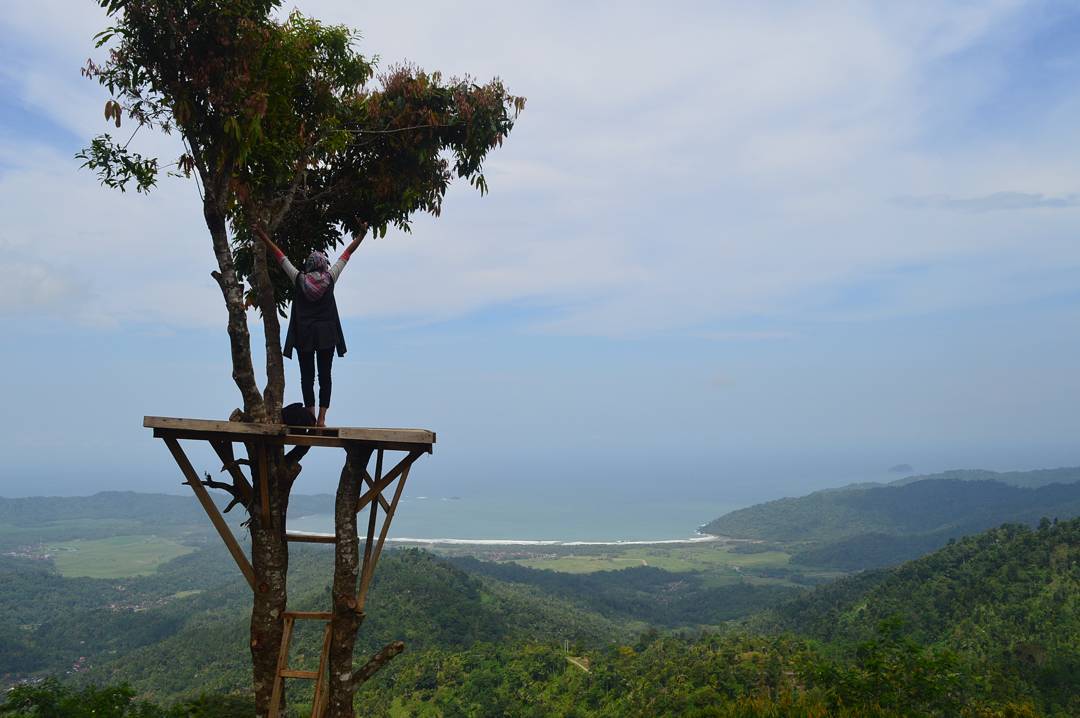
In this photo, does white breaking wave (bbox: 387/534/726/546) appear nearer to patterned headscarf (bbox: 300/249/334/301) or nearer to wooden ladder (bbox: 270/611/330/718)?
wooden ladder (bbox: 270/611/330/718)

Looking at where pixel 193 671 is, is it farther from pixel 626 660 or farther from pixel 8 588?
pixel 8 588

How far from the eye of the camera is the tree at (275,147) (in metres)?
6.50

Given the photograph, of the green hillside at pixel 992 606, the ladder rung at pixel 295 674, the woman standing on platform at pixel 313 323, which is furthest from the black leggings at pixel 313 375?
the green hillside at pixel 992 606

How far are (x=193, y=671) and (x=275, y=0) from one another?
39.4 metres

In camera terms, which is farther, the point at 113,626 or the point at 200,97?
the point at 113,626

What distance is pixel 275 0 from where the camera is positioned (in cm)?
674

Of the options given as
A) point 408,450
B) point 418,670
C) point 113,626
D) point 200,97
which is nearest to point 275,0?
point 200,97

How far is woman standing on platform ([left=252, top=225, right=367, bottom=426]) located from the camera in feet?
22.2

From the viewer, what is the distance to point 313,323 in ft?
22.4

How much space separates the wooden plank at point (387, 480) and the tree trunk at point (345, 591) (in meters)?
0.07

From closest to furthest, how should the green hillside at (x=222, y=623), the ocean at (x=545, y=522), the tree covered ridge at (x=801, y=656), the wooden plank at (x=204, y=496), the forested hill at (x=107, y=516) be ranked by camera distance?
1. the wooden plank at (x=204, y=496)
2. the tree covered ridge at (x=801, y=656)
3. the green hillside at (x=222, y=623)
4. the ocean at (x=545, y=522)
5. the forested hill at (x=107, y=516)

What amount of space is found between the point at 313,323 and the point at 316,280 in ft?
1.30

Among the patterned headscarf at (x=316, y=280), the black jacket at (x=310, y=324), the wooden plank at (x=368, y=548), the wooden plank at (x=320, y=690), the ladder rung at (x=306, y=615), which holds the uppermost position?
the patterned headscarf at (x=316, y=280)

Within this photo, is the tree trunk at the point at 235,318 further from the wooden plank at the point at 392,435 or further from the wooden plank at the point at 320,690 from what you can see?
the wooden plank at the point at 320,690
